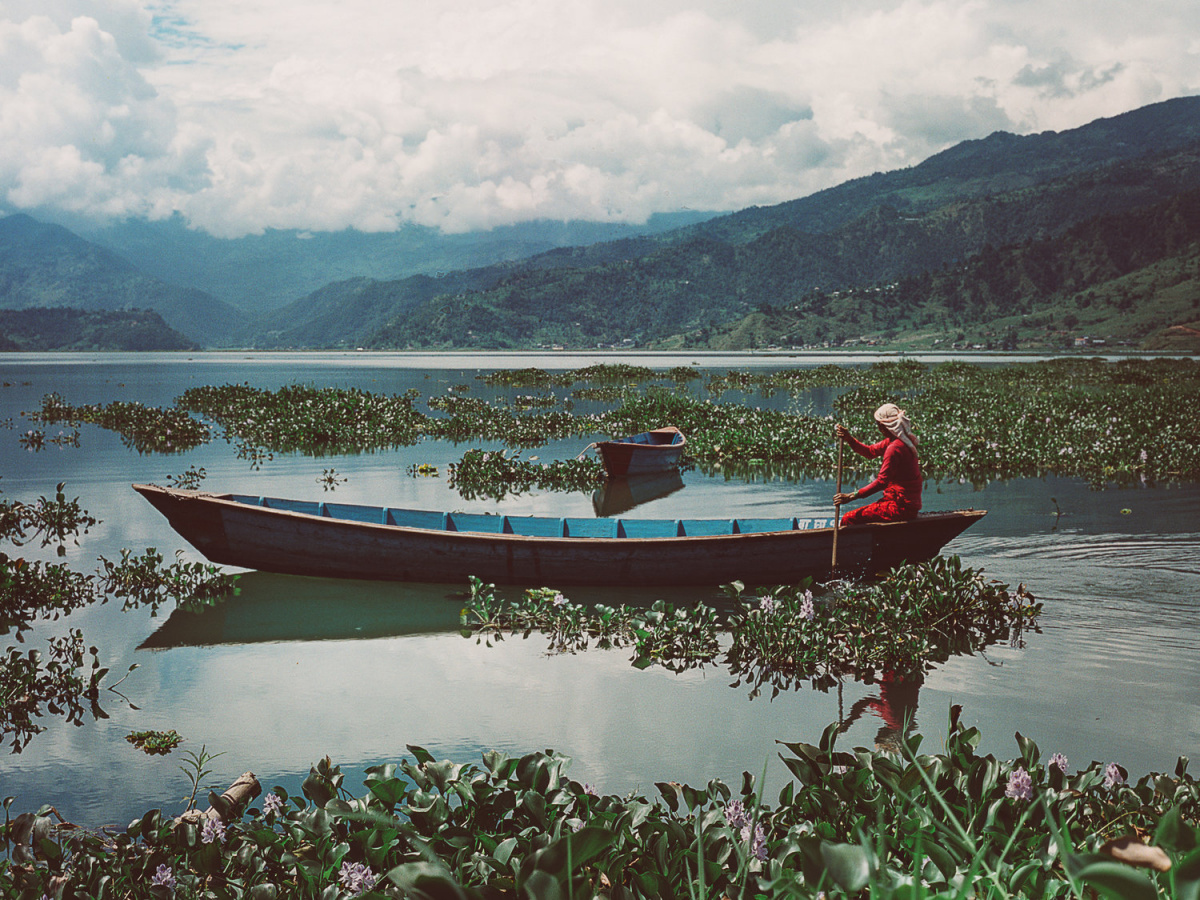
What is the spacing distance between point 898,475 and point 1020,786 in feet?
26.4

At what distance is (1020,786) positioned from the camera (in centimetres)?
418

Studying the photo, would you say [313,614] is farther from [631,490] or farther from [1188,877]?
[1188,877]

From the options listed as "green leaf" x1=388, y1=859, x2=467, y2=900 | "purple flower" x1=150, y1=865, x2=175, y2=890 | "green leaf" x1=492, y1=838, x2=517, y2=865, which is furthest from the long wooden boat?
"green leaf" x1=388, y1=859, x2=467, y2=900

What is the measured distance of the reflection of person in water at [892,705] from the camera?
8.11 metres

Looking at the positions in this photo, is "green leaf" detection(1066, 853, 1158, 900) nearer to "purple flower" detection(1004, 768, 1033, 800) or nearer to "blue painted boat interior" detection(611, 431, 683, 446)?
"purple flower" detection(1004, 768, 1033, 800)

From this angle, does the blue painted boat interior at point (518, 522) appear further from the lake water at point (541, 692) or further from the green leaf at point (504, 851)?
the green leaf at point (504, 851)

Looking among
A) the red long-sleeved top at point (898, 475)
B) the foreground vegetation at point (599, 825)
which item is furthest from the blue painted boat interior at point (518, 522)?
the foreground vegetation at point (599, 825)

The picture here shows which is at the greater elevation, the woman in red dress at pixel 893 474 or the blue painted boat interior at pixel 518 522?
the woman in red dress at pixel 893 474

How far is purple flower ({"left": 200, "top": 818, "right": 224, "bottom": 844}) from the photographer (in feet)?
14.1

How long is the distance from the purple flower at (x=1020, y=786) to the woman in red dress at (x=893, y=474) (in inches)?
286

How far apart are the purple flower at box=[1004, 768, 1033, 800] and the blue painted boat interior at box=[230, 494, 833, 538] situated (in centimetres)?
942

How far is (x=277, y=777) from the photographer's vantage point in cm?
729

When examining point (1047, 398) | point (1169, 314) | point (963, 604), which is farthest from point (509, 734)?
point (1169, 314)

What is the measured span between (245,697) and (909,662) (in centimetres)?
734
